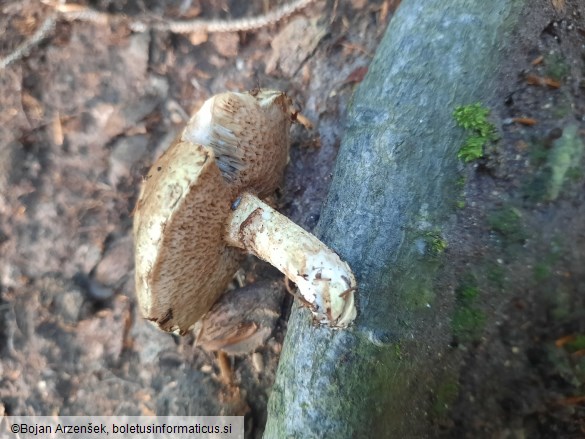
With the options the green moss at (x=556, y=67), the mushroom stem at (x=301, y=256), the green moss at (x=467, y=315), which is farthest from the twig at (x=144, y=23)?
the green moss at (x=467, y=315)

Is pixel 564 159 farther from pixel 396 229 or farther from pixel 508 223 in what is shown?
pixel 396 229

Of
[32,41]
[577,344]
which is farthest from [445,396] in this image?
[32,41]

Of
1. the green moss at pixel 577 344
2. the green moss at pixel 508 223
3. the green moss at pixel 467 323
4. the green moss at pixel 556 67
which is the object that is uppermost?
the green moss at pixel 556 67

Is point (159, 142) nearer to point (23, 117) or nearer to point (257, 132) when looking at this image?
point (23, 117)

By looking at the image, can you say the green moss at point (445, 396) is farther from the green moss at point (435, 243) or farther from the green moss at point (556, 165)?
the green moss at point (556, 165)

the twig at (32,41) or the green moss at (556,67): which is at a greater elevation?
the green moss at (556,67)

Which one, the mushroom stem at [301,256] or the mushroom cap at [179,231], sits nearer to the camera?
the mushroom cap at [179,231]
